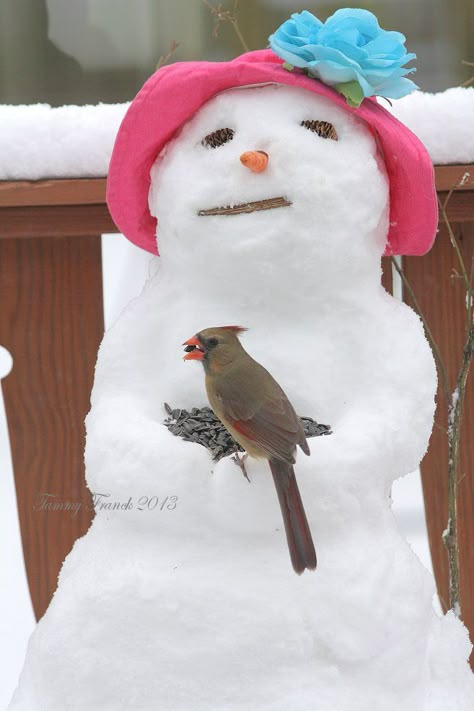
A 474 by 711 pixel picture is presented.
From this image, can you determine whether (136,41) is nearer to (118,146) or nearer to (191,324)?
(118,146)

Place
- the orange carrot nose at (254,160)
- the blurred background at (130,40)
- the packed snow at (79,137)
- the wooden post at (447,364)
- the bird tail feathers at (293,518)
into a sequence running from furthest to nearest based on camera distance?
the blurred background at (130,40) < the wooden post at (447,364) < the packed snow at (79,137) < the orange carrot nose at (254,160) < the bird tail feathers at (293,518)

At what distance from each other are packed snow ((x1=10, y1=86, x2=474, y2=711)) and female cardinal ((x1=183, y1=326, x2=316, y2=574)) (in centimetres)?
6

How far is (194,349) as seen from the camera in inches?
43.0

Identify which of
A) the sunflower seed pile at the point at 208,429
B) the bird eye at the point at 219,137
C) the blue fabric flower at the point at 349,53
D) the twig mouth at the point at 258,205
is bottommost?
the sunflower seed pile at the point at 208,429

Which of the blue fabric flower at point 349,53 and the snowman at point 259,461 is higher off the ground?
the blue fabric flower at point 349,53

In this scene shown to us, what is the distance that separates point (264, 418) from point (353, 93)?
428 millimetres

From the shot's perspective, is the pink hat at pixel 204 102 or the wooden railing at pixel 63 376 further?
the wooden railing at pixel 63 376

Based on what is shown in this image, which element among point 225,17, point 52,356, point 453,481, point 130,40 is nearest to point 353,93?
point 453,481

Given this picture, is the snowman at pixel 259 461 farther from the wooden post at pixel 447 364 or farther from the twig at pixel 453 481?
the wooden post at pixel 447 364

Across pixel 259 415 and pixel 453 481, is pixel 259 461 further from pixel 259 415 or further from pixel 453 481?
pixel 453 481

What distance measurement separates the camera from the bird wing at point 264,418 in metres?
1.01

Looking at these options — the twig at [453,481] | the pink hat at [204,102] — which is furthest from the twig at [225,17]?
the twig at [453,481]

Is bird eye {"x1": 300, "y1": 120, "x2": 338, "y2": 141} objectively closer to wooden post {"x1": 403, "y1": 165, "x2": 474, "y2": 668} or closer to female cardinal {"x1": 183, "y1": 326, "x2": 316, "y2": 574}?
female cardinal {"x1": 183, "y1": 326, "x2": 316, "y2": 574}

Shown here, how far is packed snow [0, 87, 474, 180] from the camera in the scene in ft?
5.10
